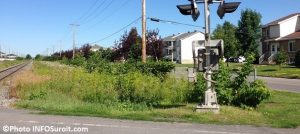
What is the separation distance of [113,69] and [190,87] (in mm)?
9817

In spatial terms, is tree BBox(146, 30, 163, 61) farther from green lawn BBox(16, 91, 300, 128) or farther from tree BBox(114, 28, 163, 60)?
green lawn BBox(16, 91, 300, 128)

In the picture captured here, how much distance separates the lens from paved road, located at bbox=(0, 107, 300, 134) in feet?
34.8

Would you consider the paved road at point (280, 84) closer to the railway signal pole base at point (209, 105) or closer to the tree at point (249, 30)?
the railway signal pole base at point (209, 105)

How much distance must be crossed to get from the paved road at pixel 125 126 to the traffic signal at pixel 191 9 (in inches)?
140

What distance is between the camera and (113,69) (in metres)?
26.6

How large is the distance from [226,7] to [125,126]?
4.69 m

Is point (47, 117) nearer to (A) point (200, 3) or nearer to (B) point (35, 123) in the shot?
(B) point (35, 123)

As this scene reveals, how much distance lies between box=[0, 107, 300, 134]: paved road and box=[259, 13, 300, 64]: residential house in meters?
55.3

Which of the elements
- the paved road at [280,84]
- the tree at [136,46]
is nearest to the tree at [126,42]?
the tree at [136,46]

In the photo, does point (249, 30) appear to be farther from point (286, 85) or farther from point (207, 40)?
point (207, 40)

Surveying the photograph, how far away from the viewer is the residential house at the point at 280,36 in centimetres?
6550

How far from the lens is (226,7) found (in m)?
13.5

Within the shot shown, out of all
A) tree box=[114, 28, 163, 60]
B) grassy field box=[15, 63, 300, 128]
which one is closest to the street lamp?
grassy field box=[15, 63, 300, 128]

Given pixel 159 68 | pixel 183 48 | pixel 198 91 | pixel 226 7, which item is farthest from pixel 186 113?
pixel 183 48
